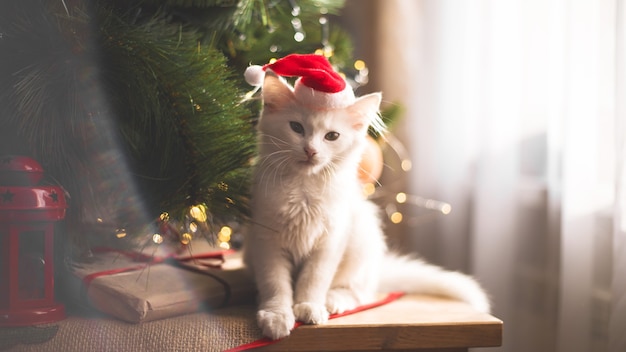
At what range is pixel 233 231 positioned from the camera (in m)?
1.35

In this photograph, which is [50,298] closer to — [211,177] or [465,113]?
[211,177]

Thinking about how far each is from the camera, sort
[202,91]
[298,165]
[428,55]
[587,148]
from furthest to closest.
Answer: [428,55] → [587,148] → [298,165] → [202,91]

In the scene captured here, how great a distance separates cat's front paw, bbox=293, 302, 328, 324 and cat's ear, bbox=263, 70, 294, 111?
347 mm

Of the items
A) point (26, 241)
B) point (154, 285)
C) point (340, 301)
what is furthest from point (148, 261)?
point (340, 301)

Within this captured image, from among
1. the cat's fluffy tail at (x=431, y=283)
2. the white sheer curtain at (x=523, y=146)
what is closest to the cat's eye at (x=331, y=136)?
the cat's fluffy tail at (x=431, y=283)

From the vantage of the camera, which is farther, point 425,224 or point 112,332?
point 425,224

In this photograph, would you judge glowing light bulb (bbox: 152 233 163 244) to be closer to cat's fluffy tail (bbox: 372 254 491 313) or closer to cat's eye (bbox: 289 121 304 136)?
cat's eye (bbox: 289 121 304 136)

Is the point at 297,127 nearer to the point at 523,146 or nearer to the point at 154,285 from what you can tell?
the point at 154,285

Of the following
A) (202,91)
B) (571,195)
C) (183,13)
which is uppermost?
(183,13)

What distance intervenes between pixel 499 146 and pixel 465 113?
0.62ft

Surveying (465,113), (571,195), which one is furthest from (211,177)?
(465,113)

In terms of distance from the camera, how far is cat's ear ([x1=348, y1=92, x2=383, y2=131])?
96 centimetres

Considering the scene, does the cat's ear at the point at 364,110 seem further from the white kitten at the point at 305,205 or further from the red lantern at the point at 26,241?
the red lantern at the point at 26,241

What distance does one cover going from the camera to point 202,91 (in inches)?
32.5
